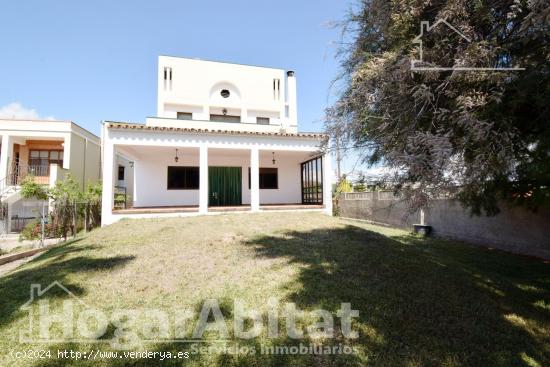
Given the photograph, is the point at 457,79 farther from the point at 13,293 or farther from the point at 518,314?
the point at 13,293

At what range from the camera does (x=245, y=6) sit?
9.85 metres

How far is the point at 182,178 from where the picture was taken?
52.0 ft

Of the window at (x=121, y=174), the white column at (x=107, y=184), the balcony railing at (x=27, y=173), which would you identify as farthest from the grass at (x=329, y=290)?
the window at (x=121, y=174)

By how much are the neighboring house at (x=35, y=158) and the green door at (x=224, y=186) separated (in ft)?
27.7

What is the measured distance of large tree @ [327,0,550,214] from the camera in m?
3.40

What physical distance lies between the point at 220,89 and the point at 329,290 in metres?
17.1

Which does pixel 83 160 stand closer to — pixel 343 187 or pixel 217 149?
pixel 217 149

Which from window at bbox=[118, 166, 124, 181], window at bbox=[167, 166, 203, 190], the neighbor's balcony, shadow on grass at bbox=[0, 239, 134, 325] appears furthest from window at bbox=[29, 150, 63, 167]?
shadow on grass at bbox=[0, 239, 134, 325]

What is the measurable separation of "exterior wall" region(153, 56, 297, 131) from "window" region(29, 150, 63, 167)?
392 inches

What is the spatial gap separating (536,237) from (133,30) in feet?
51.9

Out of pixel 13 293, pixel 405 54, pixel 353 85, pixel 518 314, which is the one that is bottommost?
pixel 518 314

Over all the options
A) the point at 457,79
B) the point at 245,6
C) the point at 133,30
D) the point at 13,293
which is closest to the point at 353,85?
the point at 457,79

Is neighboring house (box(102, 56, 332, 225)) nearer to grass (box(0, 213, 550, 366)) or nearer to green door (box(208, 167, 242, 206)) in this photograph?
green door (box(208, 167, 242, 206))

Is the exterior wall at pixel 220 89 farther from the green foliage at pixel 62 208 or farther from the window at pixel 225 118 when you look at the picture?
the green foliage at pixel 62 208
